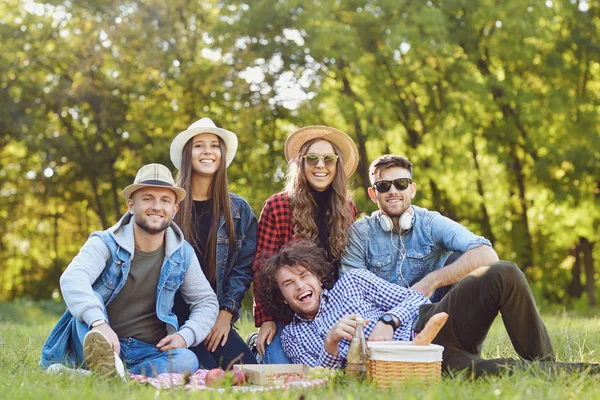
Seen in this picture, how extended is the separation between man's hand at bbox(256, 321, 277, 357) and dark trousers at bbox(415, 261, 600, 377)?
1.48 m

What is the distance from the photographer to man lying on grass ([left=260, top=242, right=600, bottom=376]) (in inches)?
176

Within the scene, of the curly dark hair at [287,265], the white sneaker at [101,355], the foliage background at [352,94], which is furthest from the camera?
the foliage background at [352,94]

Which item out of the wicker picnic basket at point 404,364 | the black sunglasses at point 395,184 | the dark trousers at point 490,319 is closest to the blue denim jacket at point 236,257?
the black sunglasses at point 395,184

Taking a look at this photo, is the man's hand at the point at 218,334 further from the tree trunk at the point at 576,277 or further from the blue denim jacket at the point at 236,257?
the tree trunk at the point at 576,277

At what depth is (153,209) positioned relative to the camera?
16.9ft

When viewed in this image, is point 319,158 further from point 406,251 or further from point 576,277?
point 576,277

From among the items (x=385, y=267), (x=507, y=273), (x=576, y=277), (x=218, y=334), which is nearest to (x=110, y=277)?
(x=218, y=334)

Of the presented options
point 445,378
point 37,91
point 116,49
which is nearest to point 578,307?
point 116,49

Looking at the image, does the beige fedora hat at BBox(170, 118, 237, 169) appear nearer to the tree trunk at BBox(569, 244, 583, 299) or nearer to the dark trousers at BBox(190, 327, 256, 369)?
the dark trousers at BBox(190, 327, 256, 369)

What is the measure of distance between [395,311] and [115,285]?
1.90 metres

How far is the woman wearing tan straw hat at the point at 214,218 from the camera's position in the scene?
6016mm

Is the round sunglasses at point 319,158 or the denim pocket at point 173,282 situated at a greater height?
the round sunglasses at point 319,158

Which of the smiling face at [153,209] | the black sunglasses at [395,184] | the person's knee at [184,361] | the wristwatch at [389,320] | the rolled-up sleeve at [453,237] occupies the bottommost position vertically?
the person's knee at [184,361]

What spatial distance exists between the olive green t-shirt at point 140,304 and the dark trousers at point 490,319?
198cm
